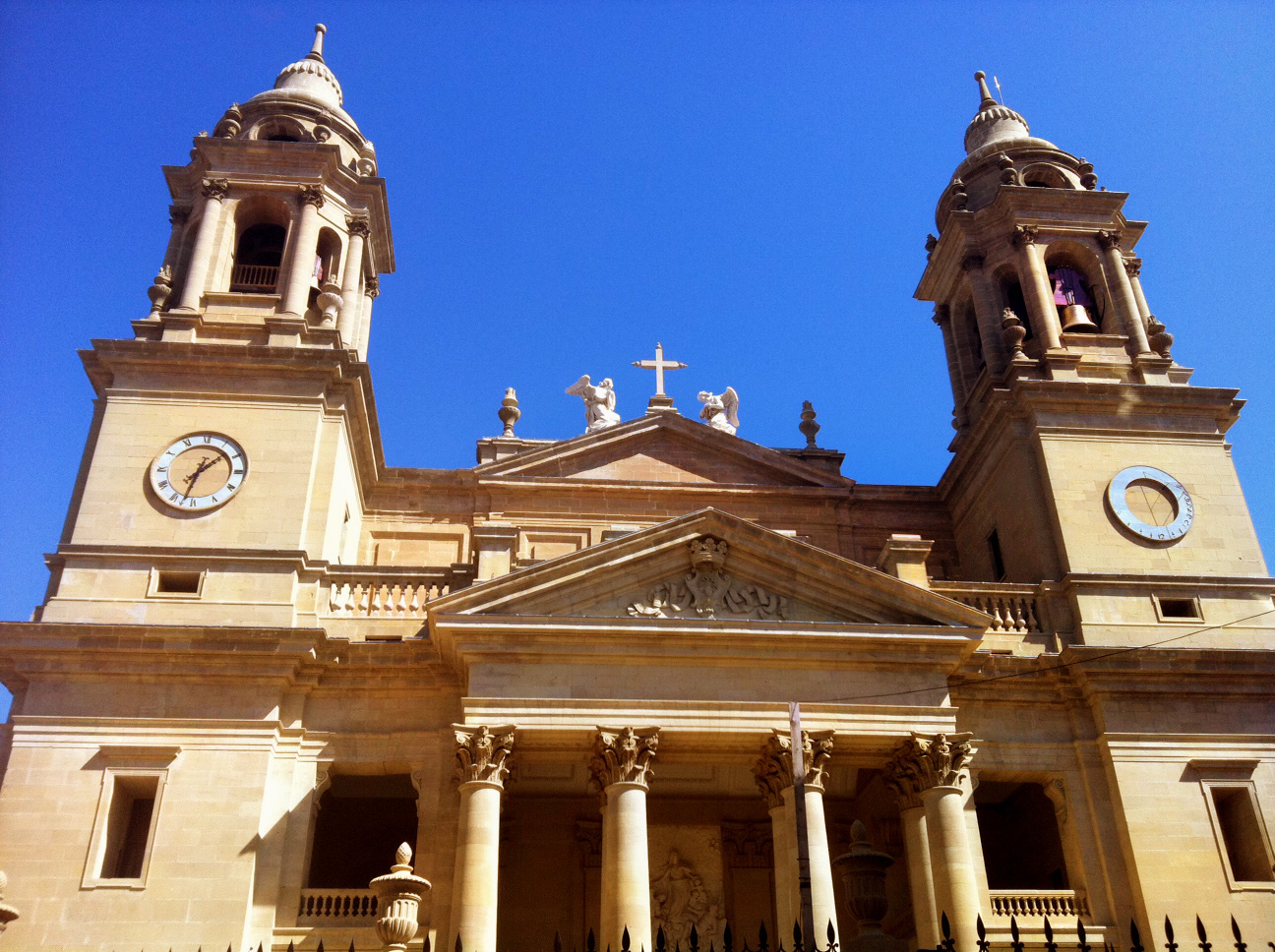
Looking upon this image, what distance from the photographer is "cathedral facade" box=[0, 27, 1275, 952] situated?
732 inches

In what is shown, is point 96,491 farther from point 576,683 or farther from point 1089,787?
point 1089,787

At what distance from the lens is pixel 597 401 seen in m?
28.5

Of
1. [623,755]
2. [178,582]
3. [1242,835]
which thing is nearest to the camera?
[623,755]

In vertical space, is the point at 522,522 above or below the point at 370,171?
below

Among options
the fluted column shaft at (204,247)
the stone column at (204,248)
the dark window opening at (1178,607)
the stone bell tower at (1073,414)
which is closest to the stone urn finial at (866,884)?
the stone bell tower at (1073,414)

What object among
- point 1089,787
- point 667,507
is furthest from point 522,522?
point 1089,787

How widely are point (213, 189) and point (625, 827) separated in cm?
1592

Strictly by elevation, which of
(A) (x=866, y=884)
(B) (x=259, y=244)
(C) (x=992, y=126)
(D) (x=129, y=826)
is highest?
(C) (x=992, y=126)

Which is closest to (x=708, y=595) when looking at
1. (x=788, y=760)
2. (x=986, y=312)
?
(x=788, y=760)

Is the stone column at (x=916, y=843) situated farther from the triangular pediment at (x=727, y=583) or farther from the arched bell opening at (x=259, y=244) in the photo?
the arched bell opening at (x=259, y=244)

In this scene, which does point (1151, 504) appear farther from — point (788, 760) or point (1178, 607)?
point (788, 760)

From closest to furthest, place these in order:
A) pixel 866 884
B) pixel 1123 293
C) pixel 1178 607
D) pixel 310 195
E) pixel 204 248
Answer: pixel 866 884
pixel 1178 607
pixel 204 248
pixel 310 195
pixel 1123 293

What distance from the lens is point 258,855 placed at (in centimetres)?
1853

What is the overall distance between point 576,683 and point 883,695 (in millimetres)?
4955
